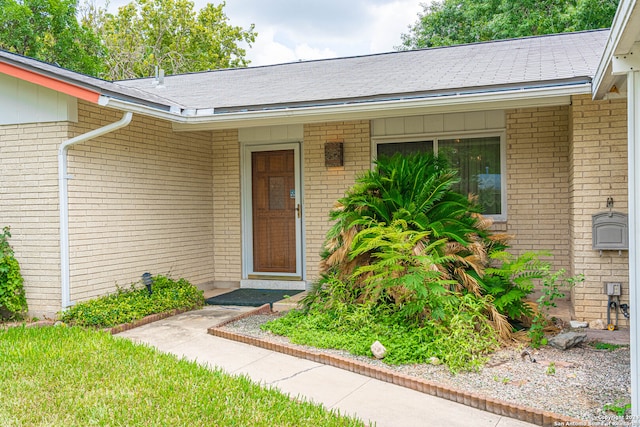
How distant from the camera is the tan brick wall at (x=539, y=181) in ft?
21.4

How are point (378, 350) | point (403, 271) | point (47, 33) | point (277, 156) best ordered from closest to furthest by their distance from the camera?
point (378, 350), point (403, 271), point (277, 156), point (47, 33)

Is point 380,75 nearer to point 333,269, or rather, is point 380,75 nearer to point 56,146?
point 333,269

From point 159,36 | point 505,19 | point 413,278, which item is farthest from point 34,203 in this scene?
point 159,36

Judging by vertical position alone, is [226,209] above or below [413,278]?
above

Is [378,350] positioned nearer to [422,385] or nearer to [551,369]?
[422,385]

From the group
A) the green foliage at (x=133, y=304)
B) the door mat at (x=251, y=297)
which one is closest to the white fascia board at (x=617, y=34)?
the door mat at (x=251, y=297)

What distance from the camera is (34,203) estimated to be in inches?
223

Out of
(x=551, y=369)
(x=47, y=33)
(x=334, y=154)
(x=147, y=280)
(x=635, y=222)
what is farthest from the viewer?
(x=47, y=33)

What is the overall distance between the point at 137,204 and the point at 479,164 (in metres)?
4.58

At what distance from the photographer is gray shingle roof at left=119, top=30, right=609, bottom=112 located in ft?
18.8

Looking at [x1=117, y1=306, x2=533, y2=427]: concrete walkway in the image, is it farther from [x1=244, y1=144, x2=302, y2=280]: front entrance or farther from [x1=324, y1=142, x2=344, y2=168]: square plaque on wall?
[x1=324, y1=142, x2=344, y2=168]: square plaque on wall

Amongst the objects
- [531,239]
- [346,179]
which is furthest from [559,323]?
[346,179]

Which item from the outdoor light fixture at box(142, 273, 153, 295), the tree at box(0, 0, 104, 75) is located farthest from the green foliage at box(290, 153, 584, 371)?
the tree at box(0, 0, 104, 75)

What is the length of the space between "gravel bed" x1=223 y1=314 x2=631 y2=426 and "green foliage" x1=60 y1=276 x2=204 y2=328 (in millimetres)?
2363
